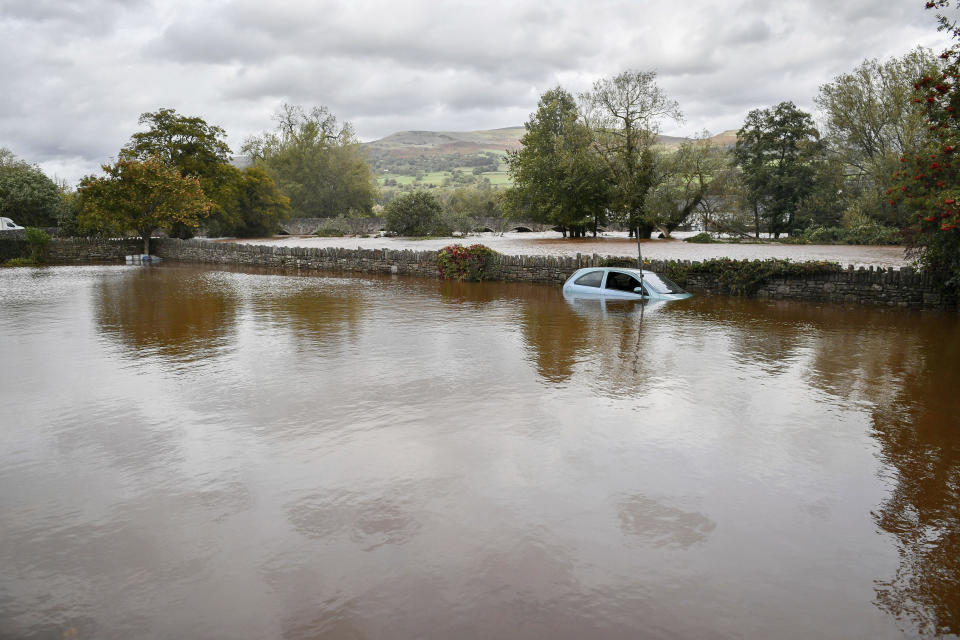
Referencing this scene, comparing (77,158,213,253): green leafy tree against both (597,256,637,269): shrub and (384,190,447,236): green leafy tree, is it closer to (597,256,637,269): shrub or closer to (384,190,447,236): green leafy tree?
(384,190,447,236): green leafy tree

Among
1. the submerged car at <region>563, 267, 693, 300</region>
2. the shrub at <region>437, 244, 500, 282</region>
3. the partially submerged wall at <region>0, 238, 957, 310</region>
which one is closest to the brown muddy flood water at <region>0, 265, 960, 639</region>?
the partially submerged wall at <region>0, 238, 957, 310</region>

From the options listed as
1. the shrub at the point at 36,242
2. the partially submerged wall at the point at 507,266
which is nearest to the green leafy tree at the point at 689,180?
the partially submerged wall at the point at 507,266

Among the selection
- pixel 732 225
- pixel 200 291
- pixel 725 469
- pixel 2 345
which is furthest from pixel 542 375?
pixel 732 225

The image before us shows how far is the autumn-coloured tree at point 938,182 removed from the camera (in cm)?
1202

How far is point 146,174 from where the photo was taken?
35.8 m

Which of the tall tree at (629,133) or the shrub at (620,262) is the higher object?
the tall tree at (629,133)

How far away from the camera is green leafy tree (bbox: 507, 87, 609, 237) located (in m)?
36.1

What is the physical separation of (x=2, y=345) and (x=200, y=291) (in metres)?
9.95

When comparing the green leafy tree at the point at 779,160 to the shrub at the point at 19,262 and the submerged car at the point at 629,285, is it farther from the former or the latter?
the shrub at the point at 19,262

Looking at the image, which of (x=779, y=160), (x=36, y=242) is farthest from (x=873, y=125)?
→ (x=36, y=242)

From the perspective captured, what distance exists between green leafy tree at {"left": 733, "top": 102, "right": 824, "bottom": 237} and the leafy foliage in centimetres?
2192

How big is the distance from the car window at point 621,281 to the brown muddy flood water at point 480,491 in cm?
638

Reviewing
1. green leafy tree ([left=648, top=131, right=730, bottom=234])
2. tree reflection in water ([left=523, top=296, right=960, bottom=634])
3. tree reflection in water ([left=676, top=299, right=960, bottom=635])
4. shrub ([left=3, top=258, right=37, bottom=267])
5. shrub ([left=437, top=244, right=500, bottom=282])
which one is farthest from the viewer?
shrub ([left=3, top=258, right=37, bottom=267])

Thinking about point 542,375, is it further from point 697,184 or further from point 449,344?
point 697,184
